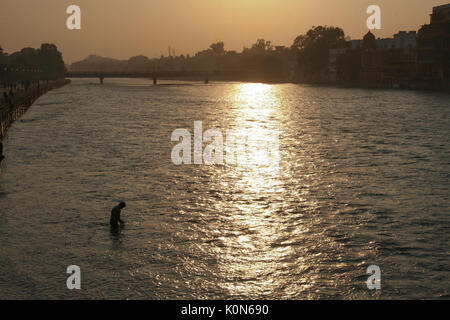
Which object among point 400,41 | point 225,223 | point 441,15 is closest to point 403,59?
point 400,41

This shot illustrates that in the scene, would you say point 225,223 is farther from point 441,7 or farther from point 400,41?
point 400,41

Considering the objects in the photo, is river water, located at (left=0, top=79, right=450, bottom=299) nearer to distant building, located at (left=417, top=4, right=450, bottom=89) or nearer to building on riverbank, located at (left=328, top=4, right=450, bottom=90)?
distant building, located at (left=417, top=4, right=450, bottom=89)

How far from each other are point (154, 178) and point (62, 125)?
1519 inches

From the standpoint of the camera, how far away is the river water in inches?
682

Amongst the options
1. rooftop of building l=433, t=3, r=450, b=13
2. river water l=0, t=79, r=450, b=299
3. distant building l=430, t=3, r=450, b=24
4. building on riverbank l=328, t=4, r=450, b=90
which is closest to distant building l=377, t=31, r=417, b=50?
building on riverbank l=328, t=4, r=450, b=90

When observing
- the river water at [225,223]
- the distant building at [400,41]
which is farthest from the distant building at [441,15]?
the river water at [225,223]

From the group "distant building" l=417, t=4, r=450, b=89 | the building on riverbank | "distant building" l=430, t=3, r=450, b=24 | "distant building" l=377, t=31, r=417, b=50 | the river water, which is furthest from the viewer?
"distant building" l=377, t=31, r=417, b=50

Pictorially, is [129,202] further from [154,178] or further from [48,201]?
[154,178]

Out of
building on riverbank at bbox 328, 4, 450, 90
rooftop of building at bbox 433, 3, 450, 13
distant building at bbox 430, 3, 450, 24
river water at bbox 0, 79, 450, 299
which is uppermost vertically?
rooftop of building at bbox 433, 3, 450, 13

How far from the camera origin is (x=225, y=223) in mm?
23984

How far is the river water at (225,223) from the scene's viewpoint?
682 inches

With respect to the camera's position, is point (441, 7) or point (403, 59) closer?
point (441, 7)

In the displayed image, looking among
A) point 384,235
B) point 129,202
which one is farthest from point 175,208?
point 384,235

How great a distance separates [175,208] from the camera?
2655 cm
